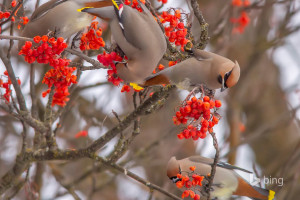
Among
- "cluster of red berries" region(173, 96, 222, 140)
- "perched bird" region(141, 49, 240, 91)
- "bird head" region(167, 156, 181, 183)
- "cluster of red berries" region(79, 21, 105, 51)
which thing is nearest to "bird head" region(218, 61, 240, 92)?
"perched bird" region(141, 49, 240, 91)

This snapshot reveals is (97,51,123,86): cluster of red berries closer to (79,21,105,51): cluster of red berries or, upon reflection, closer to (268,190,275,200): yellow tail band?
(79,21,105,51): cluster of red berries

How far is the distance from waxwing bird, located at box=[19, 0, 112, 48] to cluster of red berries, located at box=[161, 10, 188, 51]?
2.04 feet

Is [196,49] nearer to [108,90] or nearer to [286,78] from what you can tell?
[108,90]

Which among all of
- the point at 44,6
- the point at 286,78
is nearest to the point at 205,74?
the point at 44,6

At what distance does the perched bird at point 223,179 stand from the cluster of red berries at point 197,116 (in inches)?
33.5

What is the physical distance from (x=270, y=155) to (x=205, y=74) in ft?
17.6

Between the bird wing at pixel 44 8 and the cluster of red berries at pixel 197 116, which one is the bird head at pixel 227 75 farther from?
the bird wing at pixel 44 8

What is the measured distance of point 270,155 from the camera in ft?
24.9

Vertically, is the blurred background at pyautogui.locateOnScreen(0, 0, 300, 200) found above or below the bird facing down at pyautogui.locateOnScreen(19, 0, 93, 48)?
below

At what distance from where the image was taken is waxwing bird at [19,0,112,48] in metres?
3.19

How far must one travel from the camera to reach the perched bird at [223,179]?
139 inches

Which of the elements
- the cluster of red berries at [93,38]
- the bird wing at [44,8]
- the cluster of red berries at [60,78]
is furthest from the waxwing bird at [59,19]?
the cluster of red berries at [60,78]

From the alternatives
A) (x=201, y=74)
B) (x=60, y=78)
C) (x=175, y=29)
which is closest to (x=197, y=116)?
(x=201, y=74)

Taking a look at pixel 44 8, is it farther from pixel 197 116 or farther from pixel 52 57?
pixel 197 116
